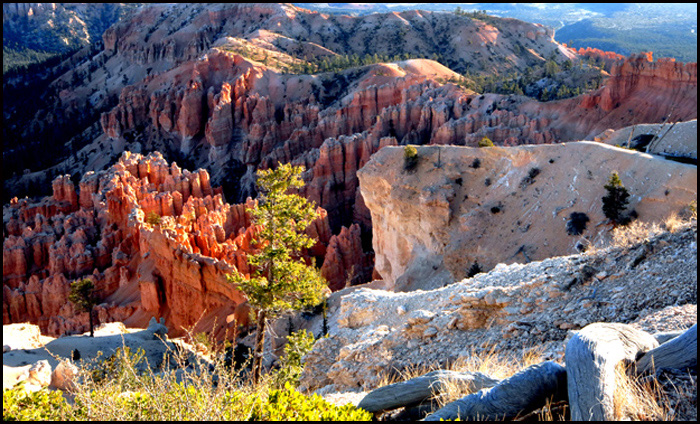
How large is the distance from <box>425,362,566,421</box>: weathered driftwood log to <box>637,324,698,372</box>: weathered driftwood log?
0.78 m

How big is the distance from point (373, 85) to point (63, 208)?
1410 inches

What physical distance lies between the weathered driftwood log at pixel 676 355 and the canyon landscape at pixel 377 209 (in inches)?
0.9

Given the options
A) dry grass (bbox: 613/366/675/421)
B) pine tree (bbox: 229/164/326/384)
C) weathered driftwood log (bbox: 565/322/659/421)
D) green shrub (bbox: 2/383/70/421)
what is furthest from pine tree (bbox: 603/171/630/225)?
green shrub (bbox: 2/383/70/421)

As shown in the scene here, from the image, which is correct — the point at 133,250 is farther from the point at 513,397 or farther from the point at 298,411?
the point at 513,397

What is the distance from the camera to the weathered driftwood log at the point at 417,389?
18.5 feet

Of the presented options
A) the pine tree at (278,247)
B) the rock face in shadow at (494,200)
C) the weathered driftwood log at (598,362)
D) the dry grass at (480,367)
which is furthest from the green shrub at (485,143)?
the weathered driftwood log at (598,362)

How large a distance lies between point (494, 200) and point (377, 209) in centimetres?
681

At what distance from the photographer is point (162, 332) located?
24.0 m

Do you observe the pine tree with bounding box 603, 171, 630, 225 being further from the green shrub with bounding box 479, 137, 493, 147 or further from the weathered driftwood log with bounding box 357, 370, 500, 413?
the weathered driftwood log with bounding box 357, 370, 500, 413

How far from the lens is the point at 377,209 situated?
89.4 ft

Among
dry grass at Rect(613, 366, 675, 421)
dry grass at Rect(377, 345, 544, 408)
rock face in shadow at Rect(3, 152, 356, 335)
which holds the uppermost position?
dry grass at Rect(613, 366, 675, 421)

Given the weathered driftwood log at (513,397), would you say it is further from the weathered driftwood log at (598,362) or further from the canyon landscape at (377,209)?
the weathered driftwood log at (598,362)

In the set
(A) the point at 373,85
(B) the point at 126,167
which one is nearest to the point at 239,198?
(B) the point at 126,167

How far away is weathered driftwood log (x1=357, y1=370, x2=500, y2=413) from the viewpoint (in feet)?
18.5
